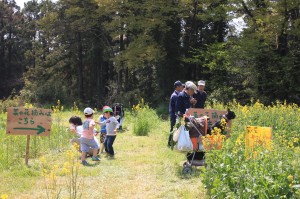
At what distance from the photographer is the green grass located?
518cm

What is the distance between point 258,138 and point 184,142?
1.23 meters

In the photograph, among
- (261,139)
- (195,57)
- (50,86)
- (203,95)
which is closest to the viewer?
(261,139)

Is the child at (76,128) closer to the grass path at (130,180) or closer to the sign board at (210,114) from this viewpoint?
the grass path at (130,180)

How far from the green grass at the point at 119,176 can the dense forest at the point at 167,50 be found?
11.5 meters

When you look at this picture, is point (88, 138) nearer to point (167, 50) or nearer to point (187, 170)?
point (187, 170)

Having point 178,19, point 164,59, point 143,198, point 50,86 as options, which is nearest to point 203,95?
point 143,198

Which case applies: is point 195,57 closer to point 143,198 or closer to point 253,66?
point 253,66

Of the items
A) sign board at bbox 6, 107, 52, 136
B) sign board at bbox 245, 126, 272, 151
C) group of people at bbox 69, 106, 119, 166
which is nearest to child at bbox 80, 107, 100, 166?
group of people at bbox 69, 106, 119, 166

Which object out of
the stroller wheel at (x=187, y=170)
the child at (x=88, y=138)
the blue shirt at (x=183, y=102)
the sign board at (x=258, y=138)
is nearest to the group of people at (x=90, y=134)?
the child at (x=88, y=138)

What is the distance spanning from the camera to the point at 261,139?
5.31 m

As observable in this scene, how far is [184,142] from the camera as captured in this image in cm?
594

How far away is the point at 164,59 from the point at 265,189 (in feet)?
62.9

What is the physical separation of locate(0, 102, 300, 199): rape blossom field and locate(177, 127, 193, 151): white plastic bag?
1.58ft

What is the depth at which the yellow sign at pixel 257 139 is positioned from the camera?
15.8 ft
